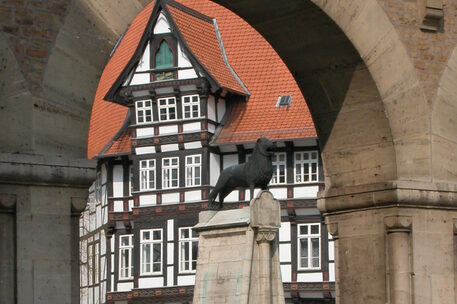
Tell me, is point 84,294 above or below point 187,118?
below

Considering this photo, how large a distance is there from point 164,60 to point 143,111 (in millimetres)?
1923

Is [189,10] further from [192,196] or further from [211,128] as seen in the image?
[192,196]

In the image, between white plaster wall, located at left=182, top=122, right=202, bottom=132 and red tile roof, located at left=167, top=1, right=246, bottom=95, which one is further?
white plaster wall, located at left=182, top=122, right=202, bottom=132

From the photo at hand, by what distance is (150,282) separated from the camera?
4300 centimetres

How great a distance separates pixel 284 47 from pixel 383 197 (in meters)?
1.32

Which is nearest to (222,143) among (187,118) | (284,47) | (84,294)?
(187,118)

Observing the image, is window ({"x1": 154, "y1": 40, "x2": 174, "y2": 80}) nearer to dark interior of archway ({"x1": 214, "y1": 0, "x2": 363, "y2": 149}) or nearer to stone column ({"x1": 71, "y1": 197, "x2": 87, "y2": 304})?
dark interior of archway ({"x1": 214, "y1": 0, "x2": 363, "y2": 149})

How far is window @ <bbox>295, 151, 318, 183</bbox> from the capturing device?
4159 centimetres

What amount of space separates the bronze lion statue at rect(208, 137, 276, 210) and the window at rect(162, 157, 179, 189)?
72.8 feet

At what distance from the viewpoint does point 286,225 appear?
4166 cm

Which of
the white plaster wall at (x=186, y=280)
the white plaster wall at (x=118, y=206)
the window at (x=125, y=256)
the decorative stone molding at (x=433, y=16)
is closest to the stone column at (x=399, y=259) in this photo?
the decorative stone molding at (x=433, y=16)

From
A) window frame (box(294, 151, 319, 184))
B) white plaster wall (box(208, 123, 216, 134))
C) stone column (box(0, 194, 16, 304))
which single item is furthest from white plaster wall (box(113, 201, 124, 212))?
Result: stone column (box(0, 194, 16, 304))

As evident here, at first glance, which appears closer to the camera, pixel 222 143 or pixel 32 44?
pixel 32 44

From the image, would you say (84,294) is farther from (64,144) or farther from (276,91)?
(64,144)
